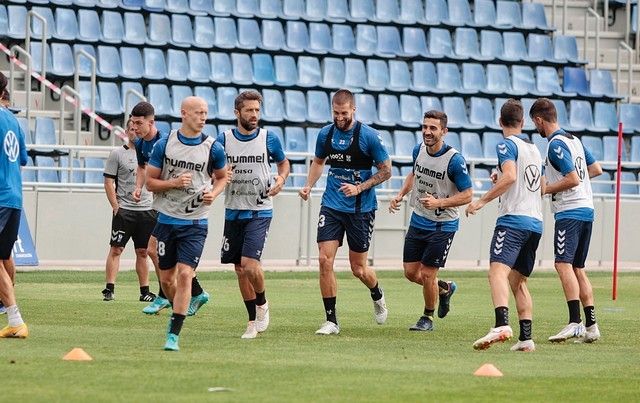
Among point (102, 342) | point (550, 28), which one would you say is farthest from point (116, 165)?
point (550, 28)

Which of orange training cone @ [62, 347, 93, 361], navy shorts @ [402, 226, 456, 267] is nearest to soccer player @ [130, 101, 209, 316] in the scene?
navy shorts @ [402, 226, 456, 267]

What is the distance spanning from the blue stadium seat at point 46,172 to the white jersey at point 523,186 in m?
12.9

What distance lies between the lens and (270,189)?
13406 millimetres

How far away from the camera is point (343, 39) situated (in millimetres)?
29828

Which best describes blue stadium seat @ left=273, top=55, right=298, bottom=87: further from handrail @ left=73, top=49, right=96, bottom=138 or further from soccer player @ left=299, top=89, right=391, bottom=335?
soccer player @ left=299, top=89, right=391, bottom=335

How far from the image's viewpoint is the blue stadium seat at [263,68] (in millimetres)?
28453

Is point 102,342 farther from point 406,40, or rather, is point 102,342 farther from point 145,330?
point 406,40

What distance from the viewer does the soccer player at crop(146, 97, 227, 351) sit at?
11.9m

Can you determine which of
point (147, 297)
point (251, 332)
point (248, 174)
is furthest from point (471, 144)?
point (251, 332)

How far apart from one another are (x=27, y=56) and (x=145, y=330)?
38.3 ft

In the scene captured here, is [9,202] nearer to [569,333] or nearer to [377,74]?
[569,333]

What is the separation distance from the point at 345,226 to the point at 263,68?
48.2 feet

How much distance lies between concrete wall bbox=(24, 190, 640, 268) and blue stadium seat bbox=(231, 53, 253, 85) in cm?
423

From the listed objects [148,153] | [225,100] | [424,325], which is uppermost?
[225,100]
